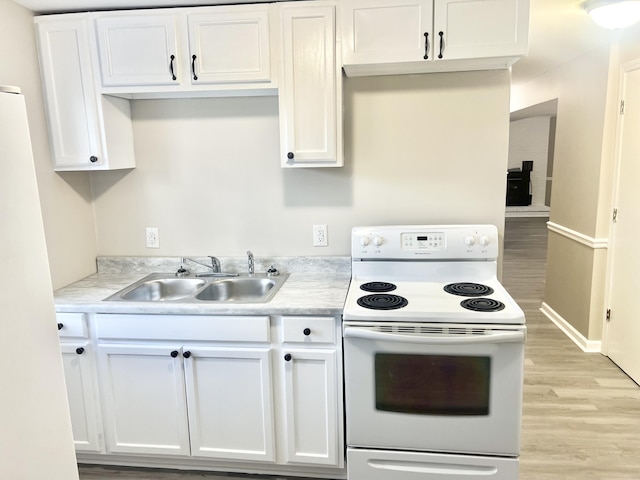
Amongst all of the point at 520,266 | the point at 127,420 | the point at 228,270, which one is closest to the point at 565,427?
the point at 228,270

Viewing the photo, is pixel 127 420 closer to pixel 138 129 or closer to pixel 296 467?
pixel 296 467

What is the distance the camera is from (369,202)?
2469mm

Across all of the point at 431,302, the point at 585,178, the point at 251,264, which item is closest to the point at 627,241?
the point at 585,178

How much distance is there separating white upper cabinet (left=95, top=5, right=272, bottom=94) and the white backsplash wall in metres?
0.30

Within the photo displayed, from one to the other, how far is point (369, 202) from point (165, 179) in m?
1.14

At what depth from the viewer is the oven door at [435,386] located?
5.82 feet

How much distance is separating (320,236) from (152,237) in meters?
0.97

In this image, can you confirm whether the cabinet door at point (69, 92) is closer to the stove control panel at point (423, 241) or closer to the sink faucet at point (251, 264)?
the sink faucet at point (251, 264)

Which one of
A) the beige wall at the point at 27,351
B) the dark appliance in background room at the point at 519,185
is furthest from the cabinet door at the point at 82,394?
the dark appliance in background room at the point at 519,185

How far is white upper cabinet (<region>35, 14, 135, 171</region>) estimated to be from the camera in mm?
2191

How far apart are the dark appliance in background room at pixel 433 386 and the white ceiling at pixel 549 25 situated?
1.62 metres

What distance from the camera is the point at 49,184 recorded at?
2.30 metres

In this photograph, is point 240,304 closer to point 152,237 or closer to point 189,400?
point 189,400

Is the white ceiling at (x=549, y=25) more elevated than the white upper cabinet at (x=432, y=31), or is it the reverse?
the white ceiling at (x=549, y=25)
